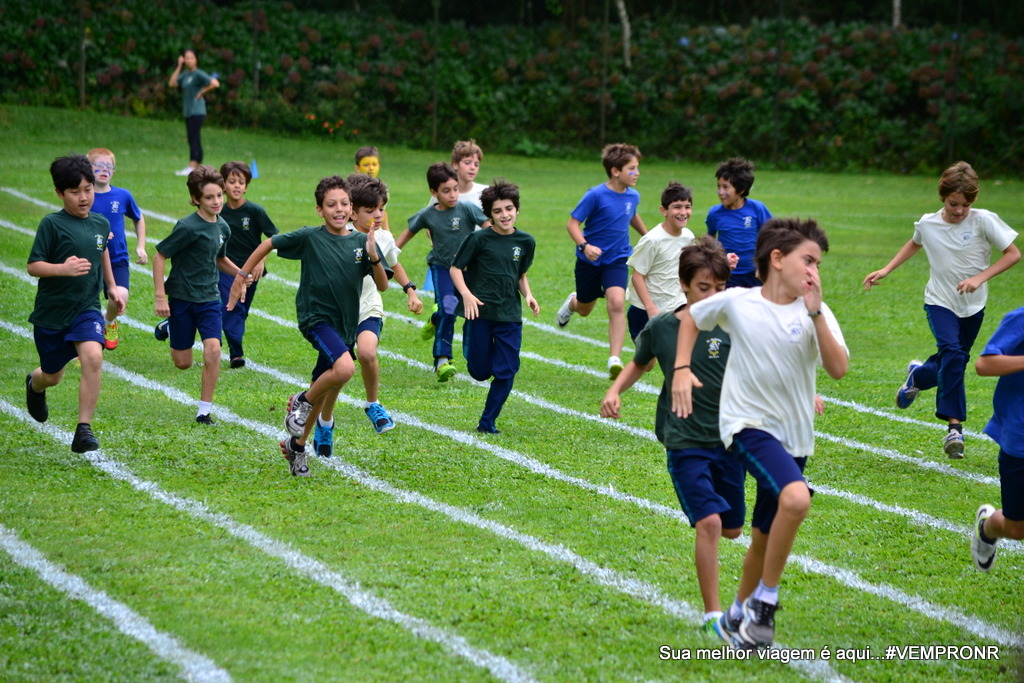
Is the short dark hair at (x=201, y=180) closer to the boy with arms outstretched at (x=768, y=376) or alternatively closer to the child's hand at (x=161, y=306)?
the child's hand at (x=161, y=306)

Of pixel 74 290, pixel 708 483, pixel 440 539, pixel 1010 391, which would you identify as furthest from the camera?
pixel 74 290

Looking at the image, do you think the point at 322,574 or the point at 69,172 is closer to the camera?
the point at 322,574

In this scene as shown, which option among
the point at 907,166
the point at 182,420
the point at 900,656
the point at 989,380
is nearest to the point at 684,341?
the point at 900,656

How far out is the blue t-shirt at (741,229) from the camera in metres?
10.2

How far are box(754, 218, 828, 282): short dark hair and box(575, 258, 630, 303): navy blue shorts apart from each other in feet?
18.3

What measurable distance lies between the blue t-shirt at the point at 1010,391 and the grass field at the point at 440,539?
806mm

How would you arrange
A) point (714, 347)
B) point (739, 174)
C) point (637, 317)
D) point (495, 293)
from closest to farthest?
point (714, 347)
point (495, 293)
point (739, 174)
point (637, 317)

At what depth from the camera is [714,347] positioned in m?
5.55

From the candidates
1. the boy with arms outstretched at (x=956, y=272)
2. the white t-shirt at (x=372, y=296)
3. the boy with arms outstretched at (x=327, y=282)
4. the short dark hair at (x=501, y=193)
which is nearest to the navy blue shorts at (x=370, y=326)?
the white t-shirt at (x=372, y=296)

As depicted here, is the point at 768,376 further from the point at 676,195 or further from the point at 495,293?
the point at 676,195

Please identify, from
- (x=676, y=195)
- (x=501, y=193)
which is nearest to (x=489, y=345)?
(x=501, y=193)

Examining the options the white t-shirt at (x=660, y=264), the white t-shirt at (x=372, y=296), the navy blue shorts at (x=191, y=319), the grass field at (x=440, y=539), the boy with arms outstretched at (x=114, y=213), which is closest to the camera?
the grass field at (x=440, y=539)

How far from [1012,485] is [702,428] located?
5.17 feet

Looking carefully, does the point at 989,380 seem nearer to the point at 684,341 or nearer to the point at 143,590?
the point at 684,341
